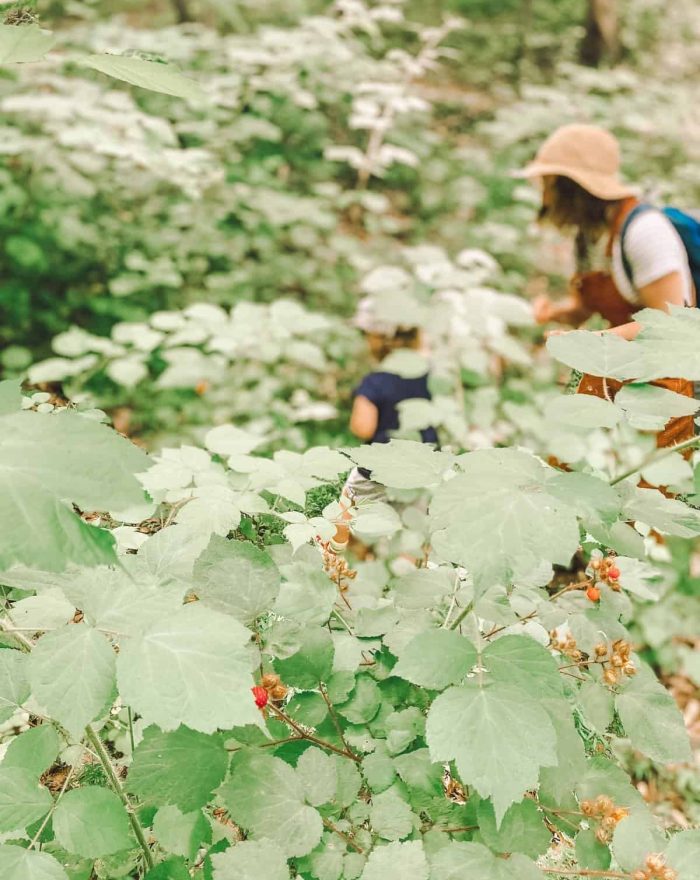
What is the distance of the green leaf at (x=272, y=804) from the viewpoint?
0.91 metres

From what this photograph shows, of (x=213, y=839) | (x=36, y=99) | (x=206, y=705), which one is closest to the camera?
(x=206, y=705)

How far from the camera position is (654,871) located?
35.1 inches

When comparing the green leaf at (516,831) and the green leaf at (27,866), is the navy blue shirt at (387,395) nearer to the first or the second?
A: the green leaf at (516,831)

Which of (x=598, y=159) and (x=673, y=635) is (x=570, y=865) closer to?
(x=673, y=635)

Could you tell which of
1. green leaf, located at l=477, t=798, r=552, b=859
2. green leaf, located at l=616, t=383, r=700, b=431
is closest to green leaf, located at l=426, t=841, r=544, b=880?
green leaf, located at l=477, t=798, r=552, b=859

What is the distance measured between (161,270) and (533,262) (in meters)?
3.81

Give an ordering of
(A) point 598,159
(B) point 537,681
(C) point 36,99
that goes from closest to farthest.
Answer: (B) point 537,681
(A) point 598,159
(C) point 36,99

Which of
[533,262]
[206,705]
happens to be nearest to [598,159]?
[206,705]

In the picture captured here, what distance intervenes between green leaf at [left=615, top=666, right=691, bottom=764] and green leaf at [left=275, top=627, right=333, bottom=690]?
0.51 metres

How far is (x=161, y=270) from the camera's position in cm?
417

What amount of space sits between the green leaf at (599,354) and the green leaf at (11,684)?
0.97 metres

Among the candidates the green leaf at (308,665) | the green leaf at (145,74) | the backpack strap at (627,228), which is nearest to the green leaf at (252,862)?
the green leaf at (308,665)

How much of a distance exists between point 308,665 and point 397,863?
31 centimetres

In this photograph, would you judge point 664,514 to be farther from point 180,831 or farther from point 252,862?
point 180,831
